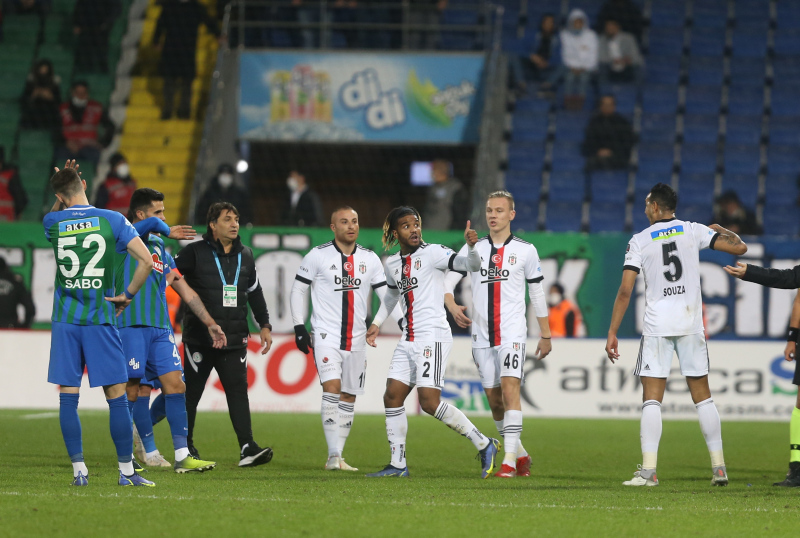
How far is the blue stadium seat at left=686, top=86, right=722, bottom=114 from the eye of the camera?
2145 cm

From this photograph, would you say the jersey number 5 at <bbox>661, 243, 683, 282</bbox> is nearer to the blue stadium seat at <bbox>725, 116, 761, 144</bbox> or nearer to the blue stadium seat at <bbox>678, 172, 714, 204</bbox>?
the blue stadium seat at <bbox>678, 172, 714, 204</bbox>

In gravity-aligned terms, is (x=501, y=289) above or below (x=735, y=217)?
below

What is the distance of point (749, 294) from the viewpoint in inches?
667

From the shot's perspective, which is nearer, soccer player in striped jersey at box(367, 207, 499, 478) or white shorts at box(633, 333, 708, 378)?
white shorts at box(633, 333, 708, 378)

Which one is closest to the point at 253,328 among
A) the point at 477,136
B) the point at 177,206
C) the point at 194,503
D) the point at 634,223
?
the point at 177,206

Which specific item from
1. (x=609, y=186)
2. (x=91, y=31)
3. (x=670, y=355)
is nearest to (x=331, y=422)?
(x=670, y=355)

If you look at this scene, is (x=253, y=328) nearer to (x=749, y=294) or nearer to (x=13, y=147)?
(x=13, y=147)

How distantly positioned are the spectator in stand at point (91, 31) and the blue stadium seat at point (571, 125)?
903cm

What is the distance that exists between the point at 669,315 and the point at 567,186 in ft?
39.5

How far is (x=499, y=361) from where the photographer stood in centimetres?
871

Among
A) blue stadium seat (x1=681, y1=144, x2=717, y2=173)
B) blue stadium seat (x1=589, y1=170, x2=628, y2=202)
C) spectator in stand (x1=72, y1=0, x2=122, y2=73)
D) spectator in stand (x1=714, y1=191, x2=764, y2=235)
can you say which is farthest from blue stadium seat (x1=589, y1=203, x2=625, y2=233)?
spectator in stand (x1=72, y1=0, x2=122, y2=73)

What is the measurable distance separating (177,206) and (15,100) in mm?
3952

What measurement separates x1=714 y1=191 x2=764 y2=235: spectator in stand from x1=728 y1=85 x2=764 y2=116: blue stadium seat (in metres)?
3.81

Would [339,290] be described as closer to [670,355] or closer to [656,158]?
[670,355]
